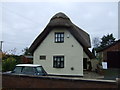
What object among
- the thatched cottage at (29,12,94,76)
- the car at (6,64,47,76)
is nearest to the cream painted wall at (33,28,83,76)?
the thatched cottage at (29,12,94,76)

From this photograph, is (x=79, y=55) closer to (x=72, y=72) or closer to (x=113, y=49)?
(x=72, y=72)

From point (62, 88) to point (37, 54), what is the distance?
16888 millimetres

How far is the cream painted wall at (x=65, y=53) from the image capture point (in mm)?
26781

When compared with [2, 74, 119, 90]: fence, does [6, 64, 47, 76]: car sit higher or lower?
higher

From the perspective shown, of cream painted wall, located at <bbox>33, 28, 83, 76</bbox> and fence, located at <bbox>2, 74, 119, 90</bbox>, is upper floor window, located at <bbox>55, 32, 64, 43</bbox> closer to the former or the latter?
cream painted wall, located at <bbox>33, 28, 83, 76</bbox>

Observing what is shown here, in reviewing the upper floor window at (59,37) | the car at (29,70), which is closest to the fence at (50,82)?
the car at (29,70)

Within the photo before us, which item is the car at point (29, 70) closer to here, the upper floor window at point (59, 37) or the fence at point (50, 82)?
the fence at point (50, 82)

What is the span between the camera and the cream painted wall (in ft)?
87.9

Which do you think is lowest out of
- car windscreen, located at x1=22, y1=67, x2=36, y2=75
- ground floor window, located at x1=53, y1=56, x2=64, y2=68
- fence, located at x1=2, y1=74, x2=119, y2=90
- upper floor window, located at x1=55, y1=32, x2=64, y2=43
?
fence, located at x1=2, y1=74, x2=119, y2=90

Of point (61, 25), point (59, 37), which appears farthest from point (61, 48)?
point (61, 25)

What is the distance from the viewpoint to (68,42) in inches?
1069

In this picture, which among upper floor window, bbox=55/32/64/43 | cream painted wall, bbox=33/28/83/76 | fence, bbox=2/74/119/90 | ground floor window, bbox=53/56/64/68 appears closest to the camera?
fence, bbox=2/74/119/90

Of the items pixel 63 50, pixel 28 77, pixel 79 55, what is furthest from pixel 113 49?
pixel 28 77

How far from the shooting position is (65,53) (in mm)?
27234
